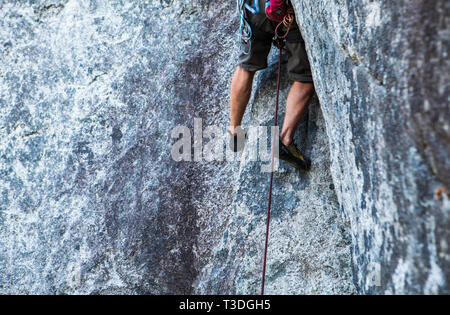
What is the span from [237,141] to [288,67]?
2.45 ft

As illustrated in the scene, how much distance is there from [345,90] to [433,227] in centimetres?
103

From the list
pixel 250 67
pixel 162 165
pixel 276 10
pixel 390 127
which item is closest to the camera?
pixel 390 127

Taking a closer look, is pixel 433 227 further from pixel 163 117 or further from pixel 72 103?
pixel 72 103

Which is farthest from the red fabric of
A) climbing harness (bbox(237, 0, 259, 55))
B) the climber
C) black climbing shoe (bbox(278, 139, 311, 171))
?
black climbing shoe (bbox(278, 139, 311, 171))

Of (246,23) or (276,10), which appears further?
(246,23)

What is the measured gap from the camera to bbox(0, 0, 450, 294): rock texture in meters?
2.84

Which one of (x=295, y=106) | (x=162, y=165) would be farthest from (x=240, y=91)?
(x=162, y=165)

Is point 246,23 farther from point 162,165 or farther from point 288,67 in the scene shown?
point 162,165

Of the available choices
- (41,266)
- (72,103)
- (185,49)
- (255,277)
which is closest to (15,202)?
(41,266)

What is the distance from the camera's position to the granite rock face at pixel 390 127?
6.38 ft

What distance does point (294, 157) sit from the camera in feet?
11.1

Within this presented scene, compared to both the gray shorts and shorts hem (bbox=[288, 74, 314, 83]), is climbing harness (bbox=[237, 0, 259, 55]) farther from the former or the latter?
shorts hem (bbox=[288, 74, 314, 83])

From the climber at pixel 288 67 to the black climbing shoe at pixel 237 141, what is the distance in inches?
9.2

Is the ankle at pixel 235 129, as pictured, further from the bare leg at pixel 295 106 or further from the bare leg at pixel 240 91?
the bare leg at pixel 295 106
